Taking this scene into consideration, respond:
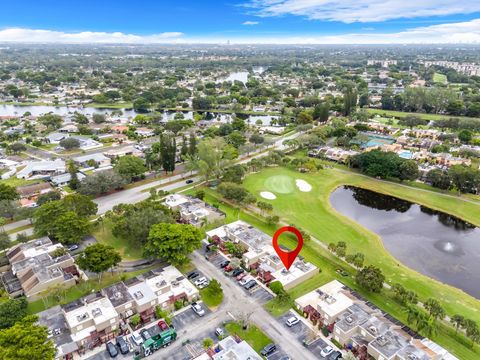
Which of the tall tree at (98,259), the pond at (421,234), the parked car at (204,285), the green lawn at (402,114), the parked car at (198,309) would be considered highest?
the green lawn at (402,114)

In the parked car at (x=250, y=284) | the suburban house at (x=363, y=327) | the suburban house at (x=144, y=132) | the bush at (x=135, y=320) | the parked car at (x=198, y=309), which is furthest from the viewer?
the suburban house at (x=144, y=132)

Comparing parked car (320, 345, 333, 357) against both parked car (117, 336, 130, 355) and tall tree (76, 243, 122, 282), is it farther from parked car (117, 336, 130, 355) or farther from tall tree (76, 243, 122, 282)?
tall tree (76, 243, 122, 282)

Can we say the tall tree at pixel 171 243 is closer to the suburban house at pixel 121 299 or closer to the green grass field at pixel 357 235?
the suburban house at pixel 121 299

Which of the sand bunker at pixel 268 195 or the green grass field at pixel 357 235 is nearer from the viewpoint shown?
the green grass field at pixel 357 235

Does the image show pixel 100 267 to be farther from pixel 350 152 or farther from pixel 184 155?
pixel 350 152

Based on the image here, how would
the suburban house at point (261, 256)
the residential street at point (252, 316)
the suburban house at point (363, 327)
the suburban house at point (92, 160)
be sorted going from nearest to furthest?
the suburban house at point (363, 327) < the residential street at point (252, 316) < the suburban house at point (261, 256) < the suburban house at point (92, 160)

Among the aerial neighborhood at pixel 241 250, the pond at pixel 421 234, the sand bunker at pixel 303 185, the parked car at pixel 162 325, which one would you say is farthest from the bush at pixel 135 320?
the sand bunker at pixel 303 185

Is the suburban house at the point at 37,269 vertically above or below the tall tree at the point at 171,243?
below

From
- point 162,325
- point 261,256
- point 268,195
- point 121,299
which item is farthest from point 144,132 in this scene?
point 162,325
